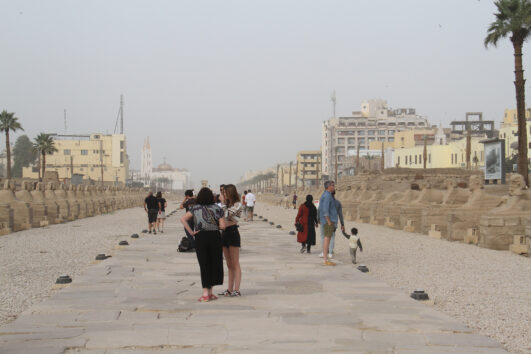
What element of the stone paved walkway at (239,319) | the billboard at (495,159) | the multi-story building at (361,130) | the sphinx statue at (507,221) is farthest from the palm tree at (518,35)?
the multi-story building at (361,130)

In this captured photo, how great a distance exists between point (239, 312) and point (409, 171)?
43.1 metres

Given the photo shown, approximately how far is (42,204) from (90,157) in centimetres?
9146

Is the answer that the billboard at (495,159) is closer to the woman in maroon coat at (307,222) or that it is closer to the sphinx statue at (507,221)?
the sphinx statue at (507,221)

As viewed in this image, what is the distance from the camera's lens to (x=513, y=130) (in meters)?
70.6

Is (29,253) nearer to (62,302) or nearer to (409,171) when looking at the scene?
(62,302)

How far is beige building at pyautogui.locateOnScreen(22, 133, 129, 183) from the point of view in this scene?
110 meters

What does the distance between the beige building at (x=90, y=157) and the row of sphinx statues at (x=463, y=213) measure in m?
89.3

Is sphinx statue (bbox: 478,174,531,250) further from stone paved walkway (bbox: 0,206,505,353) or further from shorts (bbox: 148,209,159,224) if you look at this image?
shorts (bbox: 148,209,159,224)

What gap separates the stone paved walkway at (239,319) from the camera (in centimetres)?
518

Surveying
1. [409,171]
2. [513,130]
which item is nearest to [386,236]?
[409,171]

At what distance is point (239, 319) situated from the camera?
6180 millimetres

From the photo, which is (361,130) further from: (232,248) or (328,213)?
(232,248)

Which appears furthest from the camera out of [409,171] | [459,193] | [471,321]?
[409,171]

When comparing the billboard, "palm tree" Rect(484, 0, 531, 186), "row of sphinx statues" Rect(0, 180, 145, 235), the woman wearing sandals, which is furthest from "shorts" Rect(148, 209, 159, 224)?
the billboard
